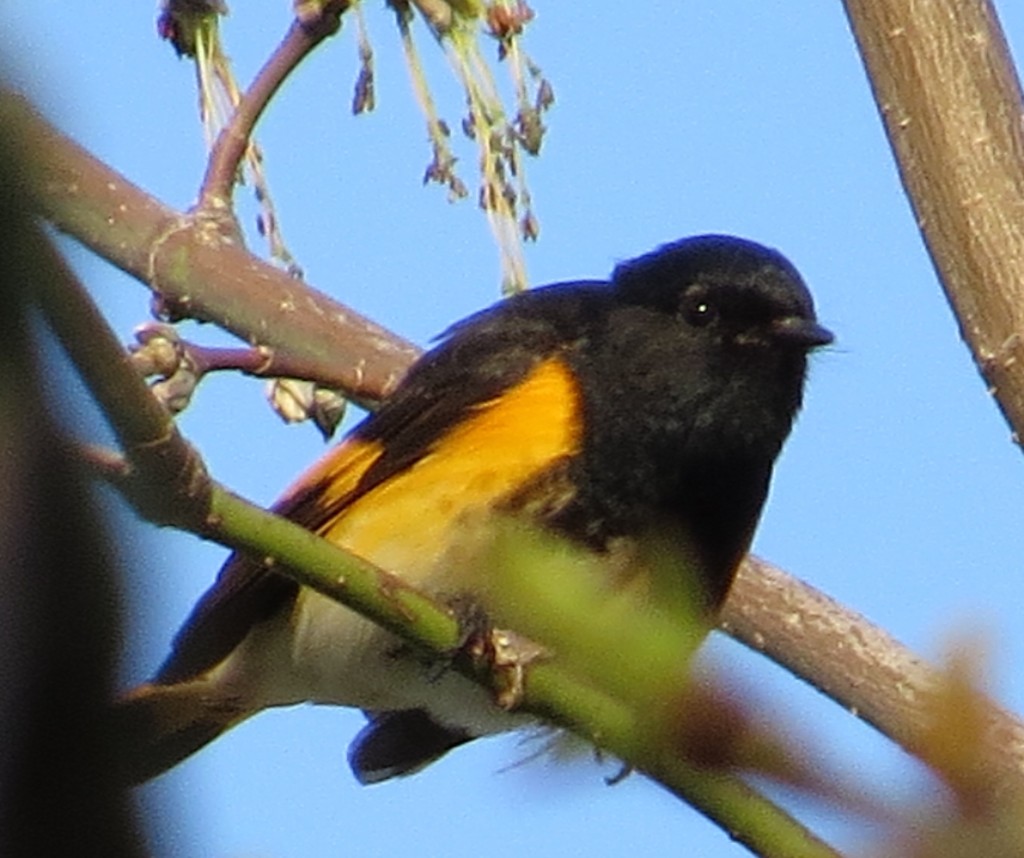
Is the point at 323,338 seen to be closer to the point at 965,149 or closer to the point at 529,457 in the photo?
the point at 529,457

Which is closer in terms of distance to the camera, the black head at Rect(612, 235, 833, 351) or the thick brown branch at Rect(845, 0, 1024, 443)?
the thick brown branch at Rect(845, 0, 1024, 443)

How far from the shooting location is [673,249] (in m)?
3.84

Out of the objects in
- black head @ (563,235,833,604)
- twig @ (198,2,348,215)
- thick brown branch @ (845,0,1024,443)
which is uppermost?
twig @ (198,2,348,215)

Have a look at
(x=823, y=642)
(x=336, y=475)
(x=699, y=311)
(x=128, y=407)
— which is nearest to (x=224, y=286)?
(x=336, y=475)

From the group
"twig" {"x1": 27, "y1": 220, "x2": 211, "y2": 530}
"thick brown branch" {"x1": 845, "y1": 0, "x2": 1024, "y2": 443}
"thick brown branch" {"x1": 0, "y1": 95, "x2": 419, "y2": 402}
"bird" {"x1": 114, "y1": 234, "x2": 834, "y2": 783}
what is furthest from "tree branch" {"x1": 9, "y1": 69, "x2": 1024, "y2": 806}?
"twig" {"x1": 27, "y1": 220, "x2": 211, "y2": 530}

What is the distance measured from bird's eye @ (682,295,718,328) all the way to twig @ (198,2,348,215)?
1.02m

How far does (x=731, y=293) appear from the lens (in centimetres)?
367

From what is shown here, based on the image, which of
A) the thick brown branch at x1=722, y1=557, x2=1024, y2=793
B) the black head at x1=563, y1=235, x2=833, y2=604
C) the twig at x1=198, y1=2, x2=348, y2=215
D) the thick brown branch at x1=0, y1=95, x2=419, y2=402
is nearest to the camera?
the thick brown branch at x1=722, y1=557, x2=1024, y2=793

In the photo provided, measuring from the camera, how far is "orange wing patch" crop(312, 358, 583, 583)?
11.1ft

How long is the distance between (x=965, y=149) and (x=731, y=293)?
1.30m

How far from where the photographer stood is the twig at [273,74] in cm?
291

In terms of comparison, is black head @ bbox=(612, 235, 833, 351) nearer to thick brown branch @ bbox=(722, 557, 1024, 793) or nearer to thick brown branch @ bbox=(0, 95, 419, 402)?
thick brown branch @ bbox=(722, 557, 1024, 793)

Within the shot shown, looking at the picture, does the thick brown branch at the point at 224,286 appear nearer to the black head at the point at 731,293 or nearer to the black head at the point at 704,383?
the black head at the point at 704,383

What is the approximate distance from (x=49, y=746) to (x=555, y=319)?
11.6ft
